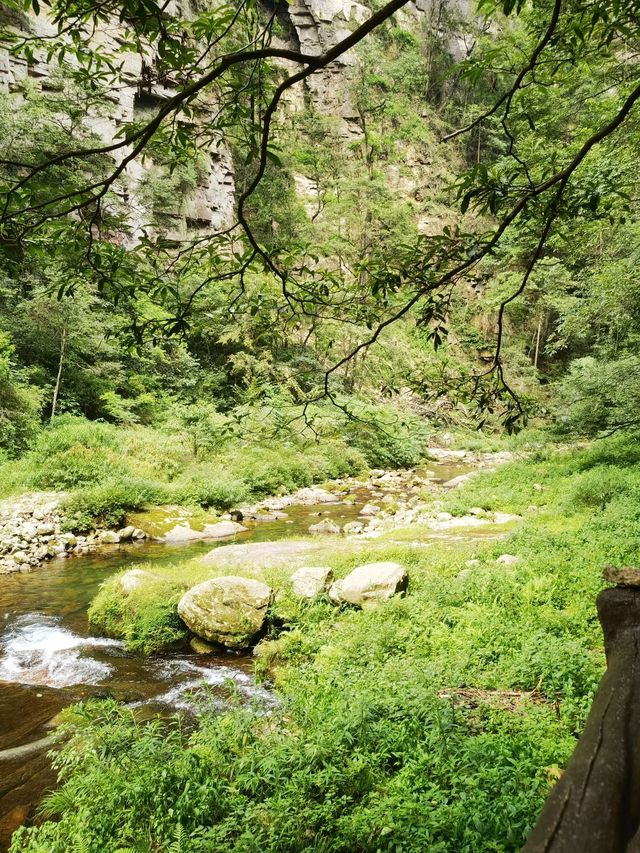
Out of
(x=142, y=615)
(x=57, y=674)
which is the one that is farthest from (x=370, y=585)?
(x=57, y=674)

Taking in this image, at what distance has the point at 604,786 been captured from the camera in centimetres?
93

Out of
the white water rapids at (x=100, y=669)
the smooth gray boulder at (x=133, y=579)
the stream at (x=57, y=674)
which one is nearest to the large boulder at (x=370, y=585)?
the stream at (x=57, y=674)

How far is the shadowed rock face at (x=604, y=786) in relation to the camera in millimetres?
877

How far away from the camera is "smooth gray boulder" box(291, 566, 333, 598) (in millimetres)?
7139

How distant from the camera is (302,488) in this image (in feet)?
59.3

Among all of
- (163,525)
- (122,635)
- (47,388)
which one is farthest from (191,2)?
(122,635)

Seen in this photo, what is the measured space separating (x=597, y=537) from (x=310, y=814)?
252 inches

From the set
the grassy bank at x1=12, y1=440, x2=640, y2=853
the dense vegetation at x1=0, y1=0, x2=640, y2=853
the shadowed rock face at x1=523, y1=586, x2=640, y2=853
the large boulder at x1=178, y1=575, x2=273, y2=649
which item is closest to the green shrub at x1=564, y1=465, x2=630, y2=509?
the dense vegetation at x1=0, y1=0, x2=640, y2=853

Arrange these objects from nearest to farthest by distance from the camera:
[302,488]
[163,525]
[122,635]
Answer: [122,635] < [163,525] < [302,488]

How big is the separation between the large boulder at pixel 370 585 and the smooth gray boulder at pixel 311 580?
0.61 feet

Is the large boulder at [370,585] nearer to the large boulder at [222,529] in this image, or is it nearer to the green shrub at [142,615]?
the green shrub at [142,615]

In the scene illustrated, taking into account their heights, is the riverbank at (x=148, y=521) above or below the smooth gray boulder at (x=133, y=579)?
above

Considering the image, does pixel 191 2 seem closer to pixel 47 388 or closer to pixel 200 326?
pixel 47 388

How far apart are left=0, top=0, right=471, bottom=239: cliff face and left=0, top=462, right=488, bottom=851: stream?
15.3 metres
